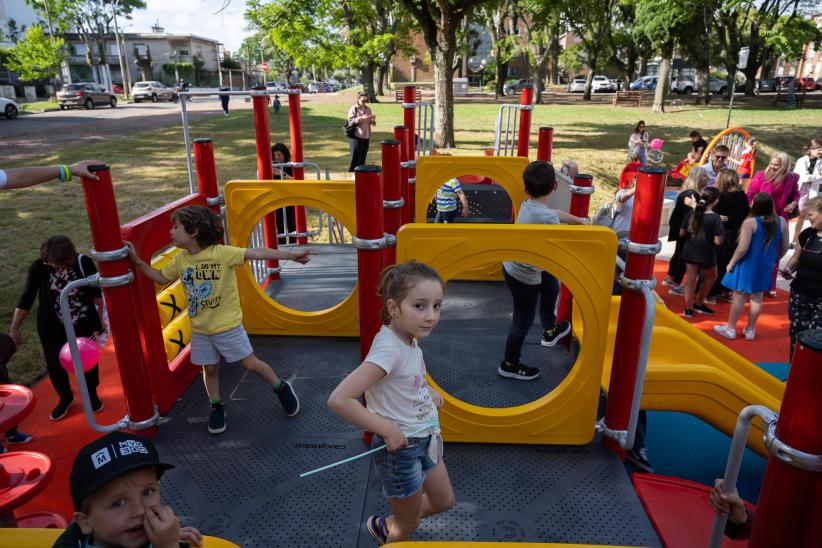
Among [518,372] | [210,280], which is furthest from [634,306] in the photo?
[210,280]

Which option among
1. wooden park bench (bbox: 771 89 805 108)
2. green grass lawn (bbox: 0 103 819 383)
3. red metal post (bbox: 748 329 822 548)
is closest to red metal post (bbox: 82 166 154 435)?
green grass lawn (bbox: 0 103 819 383)

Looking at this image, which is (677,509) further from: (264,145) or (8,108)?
(8,108)

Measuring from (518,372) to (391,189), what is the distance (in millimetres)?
1665

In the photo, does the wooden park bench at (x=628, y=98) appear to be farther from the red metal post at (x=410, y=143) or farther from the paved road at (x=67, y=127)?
the red metal post at (x=410, y=143)

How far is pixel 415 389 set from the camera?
2.33 m

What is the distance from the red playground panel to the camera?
275cm

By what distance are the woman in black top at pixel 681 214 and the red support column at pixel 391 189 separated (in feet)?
13.2

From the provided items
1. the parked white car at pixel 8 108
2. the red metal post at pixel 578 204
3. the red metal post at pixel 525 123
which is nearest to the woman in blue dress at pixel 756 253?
the red metal post at pixel 578 204

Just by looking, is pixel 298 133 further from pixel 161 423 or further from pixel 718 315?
pixel 718 315

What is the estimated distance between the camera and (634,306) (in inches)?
123

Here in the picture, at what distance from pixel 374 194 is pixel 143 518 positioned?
2036mm

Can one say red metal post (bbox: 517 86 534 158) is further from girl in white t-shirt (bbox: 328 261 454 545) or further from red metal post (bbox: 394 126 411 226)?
girl in white t-shirt (bbox: 328 261 454 545)

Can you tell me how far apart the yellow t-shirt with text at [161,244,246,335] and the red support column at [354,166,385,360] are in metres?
0.82

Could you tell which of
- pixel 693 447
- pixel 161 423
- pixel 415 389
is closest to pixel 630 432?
pixel 693 447
